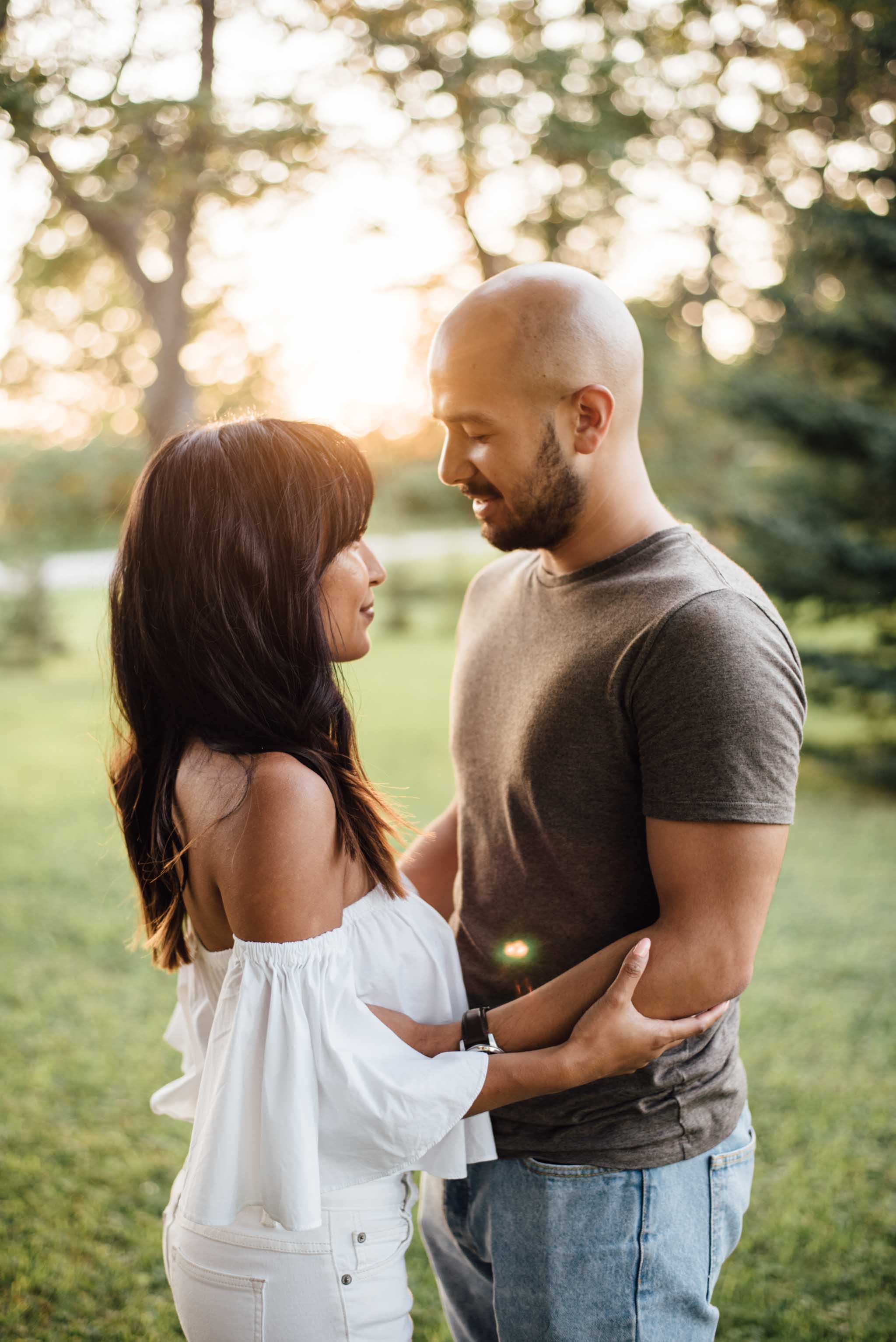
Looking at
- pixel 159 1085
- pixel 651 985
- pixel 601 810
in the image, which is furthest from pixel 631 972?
pixel 159 1085

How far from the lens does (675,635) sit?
1.49 meters

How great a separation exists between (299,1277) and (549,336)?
1.55m

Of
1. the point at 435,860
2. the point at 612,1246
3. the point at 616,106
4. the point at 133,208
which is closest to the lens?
the point at 612,1246

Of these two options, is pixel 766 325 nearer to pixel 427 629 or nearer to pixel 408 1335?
pixel 427 629

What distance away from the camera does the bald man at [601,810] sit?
4.75ft

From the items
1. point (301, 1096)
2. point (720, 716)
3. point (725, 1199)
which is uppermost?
point (720, 716)

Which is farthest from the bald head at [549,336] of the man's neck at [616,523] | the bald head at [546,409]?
the man's neck at [616,523]

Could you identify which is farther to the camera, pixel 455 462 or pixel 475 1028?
pixel 455 462

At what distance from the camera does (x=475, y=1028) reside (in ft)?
5.29

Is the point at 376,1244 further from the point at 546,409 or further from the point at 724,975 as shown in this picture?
the point at 546,409

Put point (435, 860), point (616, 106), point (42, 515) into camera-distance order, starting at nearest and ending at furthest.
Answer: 1. point (435, 860)
2. point (616, 106)
3. point (42, 515)

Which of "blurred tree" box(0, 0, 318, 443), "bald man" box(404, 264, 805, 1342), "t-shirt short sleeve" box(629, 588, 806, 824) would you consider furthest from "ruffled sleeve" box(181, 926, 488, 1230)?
"blurred tree" box(0, 0, 318, 443)

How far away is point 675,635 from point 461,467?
578mm

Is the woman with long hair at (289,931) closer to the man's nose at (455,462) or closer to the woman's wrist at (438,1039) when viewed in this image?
the woman's wrist at (438,1039)
